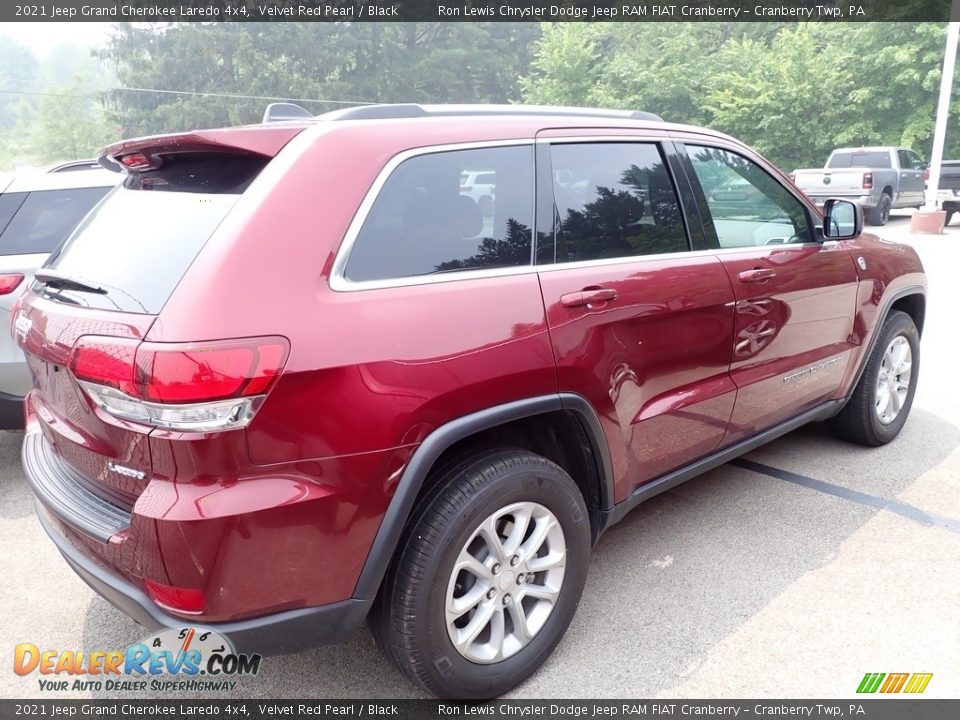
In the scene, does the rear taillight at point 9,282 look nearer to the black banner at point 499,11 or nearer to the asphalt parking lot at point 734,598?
the asphalt parking lot at point 734,598

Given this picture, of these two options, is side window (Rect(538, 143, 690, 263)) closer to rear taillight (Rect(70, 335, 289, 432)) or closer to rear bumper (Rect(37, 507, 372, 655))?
rear taillight (Rect(70, 335, 289, 432))

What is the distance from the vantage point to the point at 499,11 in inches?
1831

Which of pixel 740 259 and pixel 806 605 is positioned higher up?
pixel 740 259

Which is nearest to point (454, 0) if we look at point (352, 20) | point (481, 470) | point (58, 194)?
point (352, 20)

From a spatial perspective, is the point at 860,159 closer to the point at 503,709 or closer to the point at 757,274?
the point at 757,274

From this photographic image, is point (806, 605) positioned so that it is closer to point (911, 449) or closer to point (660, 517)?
point (660, 517)

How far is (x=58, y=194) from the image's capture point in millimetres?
4543

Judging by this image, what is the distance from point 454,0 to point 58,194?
1773 inches

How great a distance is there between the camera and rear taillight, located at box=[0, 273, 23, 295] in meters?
3.85

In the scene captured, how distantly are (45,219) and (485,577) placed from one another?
12.1ft

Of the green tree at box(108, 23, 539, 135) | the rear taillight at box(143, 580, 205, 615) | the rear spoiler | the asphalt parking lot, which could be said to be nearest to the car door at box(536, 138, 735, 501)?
the asphalt parking lot

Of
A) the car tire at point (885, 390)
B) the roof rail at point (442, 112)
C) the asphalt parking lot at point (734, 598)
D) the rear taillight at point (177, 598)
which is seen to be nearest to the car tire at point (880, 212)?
the car tire at point (885, 390)

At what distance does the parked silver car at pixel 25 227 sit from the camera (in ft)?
12.5

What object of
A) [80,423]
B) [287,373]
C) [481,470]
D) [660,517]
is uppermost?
[287,373]
